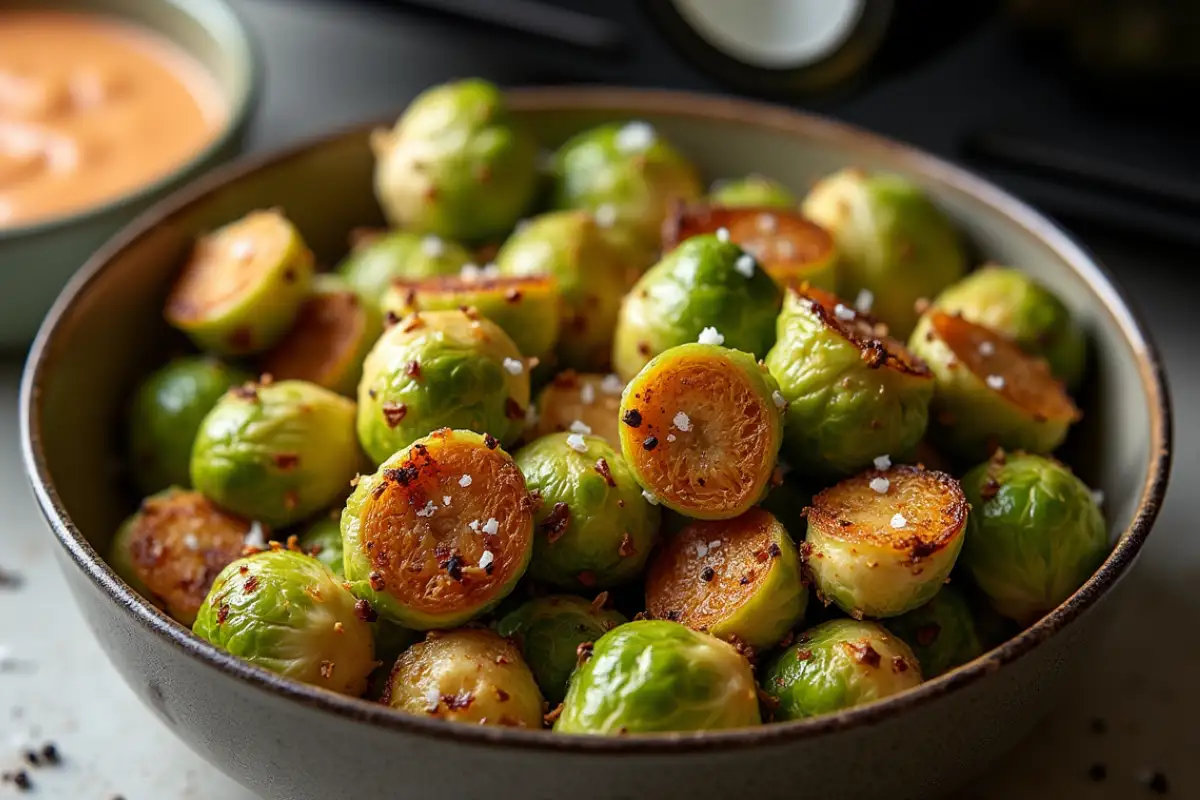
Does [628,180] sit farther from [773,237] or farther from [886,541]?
[886,541]

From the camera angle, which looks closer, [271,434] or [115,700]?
[271,434]

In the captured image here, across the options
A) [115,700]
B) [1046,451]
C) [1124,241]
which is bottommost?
[115,700]

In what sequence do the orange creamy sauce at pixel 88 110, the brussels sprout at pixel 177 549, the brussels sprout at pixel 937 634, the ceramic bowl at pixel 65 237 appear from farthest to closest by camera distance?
the orange creamy sauce at pixel 88 110, the ceramic bowl at pixel 65 237, the brussels sprout at pixel 177 549, the brussels sprout at pixel 937 634

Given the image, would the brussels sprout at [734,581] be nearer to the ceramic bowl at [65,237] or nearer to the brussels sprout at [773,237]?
the brussels sprout at [773,237]

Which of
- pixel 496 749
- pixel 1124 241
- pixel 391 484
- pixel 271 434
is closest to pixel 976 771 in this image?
pixel 496 749

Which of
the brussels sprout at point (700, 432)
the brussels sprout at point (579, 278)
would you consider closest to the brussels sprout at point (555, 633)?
the brussels sprout at point (700, 432)

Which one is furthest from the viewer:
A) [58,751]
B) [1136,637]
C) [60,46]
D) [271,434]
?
[60,46]

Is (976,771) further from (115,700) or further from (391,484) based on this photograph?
(115,700)

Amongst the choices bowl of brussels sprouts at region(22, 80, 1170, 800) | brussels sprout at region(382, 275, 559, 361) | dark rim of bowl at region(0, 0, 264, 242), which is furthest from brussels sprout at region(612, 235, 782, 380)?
dark rim of bowl at region(0, 0, 264, 242)
